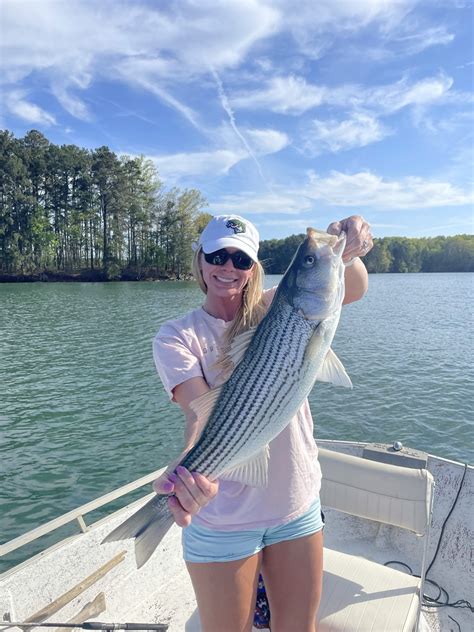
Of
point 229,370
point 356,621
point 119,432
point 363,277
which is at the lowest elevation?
point 119,432

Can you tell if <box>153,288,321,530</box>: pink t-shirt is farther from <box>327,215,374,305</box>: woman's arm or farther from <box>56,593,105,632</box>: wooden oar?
<box>56,593,105,632</box>: wooden oar

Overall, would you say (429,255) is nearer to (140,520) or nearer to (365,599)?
(365,599)

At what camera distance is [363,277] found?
312 centimetres

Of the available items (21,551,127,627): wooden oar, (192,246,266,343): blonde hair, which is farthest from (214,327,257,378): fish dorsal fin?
(21,551,127,627): wooden oar

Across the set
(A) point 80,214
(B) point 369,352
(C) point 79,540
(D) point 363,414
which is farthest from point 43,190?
(C) point 79,540

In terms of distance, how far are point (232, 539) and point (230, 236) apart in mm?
1739

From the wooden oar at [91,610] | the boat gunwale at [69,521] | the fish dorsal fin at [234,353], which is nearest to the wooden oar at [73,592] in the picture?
the wooden oar at [91,610]

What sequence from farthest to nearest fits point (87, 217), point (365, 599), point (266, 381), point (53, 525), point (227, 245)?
point (87, 217) < point (53, 525) < point (365, 599) < point (227, 245) < point (266, 381)

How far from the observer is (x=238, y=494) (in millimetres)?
2678

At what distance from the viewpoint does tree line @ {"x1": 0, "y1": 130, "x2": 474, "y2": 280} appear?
69.6 metres

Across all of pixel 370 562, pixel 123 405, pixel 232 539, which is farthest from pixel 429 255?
pixel 232 539

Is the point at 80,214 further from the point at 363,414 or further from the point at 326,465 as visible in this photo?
the point at 326,465

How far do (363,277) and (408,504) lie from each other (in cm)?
293

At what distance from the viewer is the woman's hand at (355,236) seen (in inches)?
114
